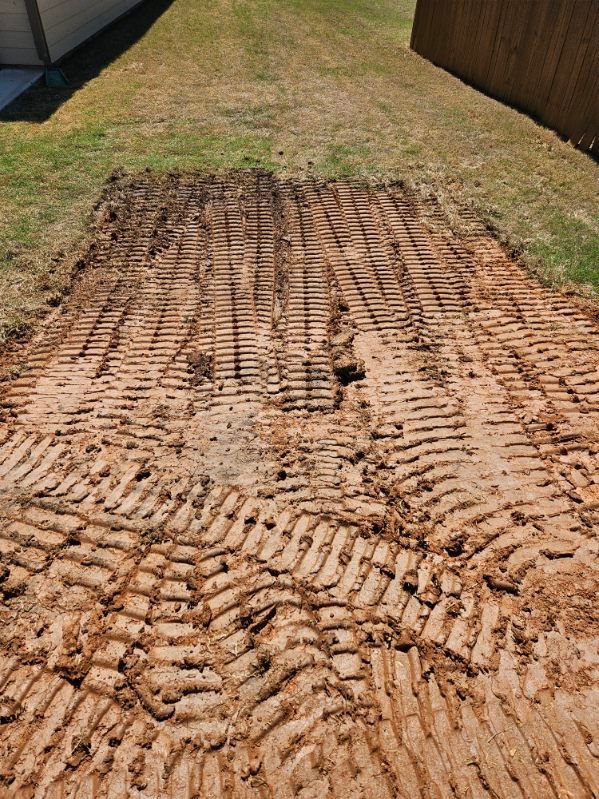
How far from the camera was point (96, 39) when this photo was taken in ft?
46.8

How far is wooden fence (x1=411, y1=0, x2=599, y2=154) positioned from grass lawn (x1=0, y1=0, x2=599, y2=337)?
390mm

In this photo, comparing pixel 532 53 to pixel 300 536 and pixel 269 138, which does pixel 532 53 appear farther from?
pixel 300 536

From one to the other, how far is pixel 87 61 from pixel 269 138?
22.2 ft

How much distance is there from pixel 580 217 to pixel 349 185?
328 cm

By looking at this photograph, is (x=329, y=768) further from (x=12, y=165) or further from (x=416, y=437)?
(x=12, y=165)

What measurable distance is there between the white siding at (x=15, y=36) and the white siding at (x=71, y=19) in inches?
14.5

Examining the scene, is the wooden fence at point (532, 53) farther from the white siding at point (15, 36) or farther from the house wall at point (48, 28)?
the white siding at point (15, 36)

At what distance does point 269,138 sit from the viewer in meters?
9.34

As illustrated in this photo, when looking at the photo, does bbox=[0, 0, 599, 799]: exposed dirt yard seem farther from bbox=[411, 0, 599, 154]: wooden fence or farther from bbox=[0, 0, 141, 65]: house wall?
bbox=[0, 0, 141, 65]: house wall

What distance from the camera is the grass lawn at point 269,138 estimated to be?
6820 millimetres

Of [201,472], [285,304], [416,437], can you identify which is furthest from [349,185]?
[201,472]

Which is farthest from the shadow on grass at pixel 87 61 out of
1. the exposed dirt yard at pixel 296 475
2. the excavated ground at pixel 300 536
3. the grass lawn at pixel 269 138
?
the excavated ground at pixel 300 536

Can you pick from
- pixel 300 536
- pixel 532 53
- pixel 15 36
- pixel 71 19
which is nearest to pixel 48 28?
pixel 15 36

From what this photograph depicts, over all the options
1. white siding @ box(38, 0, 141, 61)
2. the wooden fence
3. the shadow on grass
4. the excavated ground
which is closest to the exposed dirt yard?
the excavated ground
